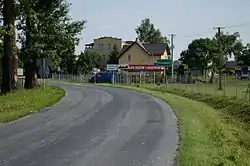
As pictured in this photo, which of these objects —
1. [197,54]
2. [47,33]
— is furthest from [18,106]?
[197,54]

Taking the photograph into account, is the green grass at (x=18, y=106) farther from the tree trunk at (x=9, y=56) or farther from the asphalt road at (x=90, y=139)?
the tree trunk at (x=9, y=56)

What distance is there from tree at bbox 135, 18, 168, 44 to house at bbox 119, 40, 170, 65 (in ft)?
93.4

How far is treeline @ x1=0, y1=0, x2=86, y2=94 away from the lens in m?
38.3

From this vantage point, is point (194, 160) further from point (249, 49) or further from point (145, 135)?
point (249, 49)

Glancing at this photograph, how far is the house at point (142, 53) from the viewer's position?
373ft

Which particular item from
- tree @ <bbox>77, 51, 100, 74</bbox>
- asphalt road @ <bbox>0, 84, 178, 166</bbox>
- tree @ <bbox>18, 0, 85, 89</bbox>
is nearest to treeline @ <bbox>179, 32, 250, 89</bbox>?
tree @ <bbox>77, 51, 100, 74</bbox>

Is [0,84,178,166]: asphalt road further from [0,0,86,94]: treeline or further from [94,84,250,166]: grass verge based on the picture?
[0,0,86,94]: treeline

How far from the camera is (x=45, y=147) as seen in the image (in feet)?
46.3

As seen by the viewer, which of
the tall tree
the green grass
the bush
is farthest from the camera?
the tall tree

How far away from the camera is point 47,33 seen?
4662 cm

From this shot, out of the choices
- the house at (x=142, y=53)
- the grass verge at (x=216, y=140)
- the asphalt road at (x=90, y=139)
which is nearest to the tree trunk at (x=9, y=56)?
the asphalt road at (x=90, y=139)

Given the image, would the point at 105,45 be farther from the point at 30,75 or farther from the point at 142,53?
the point at 30,75

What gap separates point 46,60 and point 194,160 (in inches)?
1382

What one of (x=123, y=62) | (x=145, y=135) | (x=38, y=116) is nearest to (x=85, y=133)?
(x=145, y=135)
